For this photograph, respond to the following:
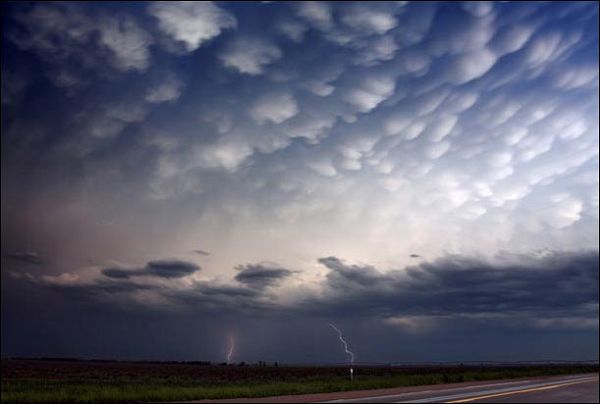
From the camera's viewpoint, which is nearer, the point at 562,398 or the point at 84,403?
the point at 84,403

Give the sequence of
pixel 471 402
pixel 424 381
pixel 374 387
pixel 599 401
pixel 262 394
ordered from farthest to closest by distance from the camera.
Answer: pixel 424 381 → pixel 374 387 → pixel 262 394 → pixel 599 401 → pixel 471 402

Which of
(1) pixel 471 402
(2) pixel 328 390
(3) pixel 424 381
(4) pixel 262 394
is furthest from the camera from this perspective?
(3) pixel 424 381

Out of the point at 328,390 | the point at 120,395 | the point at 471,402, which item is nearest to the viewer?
the point at 471,402

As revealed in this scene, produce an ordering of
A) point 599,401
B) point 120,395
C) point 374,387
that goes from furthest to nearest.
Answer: point 374,387 → point 120,395 → point 599,401

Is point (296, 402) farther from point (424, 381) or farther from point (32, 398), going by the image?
point (424, 381)

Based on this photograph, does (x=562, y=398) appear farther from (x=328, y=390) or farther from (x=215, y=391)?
(x=215, y=391)

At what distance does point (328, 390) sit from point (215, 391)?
8.23 metres

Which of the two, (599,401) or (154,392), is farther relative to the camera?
(154,392)

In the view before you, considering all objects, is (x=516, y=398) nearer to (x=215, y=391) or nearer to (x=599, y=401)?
(x=599, y=401)

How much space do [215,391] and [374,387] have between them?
45.0 ft

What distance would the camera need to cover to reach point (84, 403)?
2542cm

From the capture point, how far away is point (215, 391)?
104 ft

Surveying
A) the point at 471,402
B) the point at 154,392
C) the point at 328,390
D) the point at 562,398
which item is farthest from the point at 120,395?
the point at 562,398

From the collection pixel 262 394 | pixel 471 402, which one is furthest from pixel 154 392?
pixel 471 402
